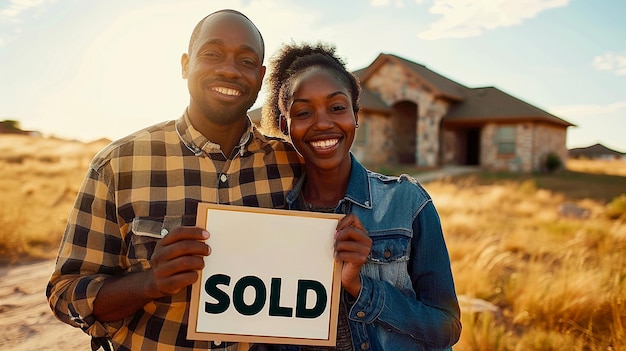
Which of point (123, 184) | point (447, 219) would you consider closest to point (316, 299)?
point (123, 184)

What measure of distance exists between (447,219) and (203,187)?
7942mm

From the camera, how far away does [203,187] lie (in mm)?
1898

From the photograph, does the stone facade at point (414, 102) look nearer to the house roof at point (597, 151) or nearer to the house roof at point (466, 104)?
the house roof at point (466, 104)

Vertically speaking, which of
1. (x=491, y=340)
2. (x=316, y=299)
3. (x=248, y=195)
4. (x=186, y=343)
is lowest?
(x=491, y=340)

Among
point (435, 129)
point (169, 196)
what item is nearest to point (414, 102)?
point (435, 129)

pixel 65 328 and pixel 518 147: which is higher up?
pixel 518 147

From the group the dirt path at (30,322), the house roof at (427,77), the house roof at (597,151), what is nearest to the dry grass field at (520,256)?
the dirt path at (30,322)

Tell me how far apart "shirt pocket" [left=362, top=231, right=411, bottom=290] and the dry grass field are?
2.24 m

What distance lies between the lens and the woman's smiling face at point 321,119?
1921mm

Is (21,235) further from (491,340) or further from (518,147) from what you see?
(518,147)

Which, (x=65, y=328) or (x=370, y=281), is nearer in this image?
(x=370, y=281)

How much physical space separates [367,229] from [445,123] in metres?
20.2

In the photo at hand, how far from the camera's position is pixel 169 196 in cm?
184

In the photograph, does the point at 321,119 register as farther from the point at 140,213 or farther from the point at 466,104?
the point at 466,104
